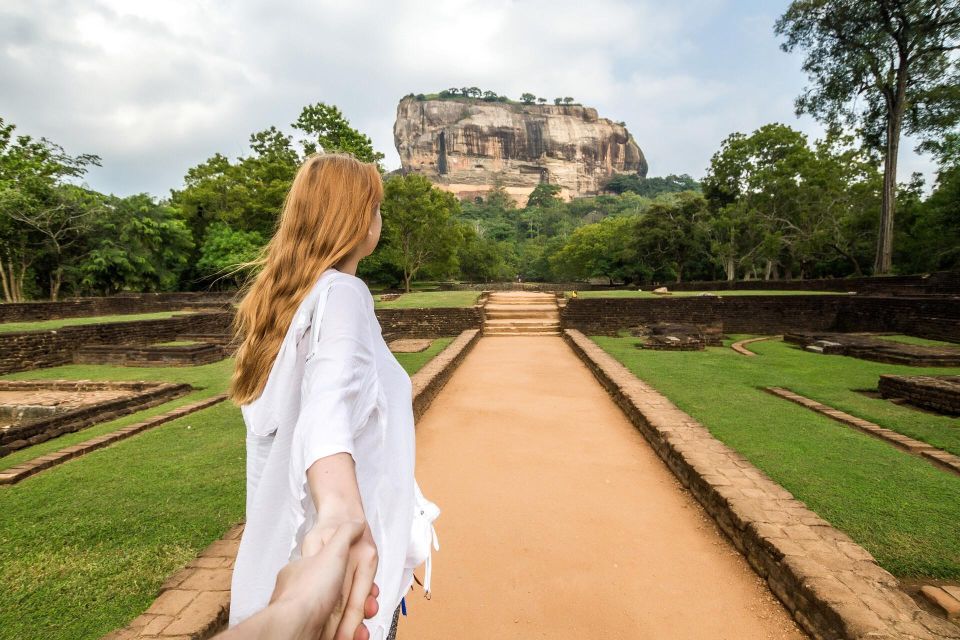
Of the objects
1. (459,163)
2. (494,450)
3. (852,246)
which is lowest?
(494,450)

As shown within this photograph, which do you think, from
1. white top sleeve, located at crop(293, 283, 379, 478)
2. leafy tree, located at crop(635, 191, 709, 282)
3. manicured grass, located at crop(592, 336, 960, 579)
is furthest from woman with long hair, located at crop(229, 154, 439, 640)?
leafy tree, located at crop(635, 191, 709, 282)

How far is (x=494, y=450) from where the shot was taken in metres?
4.04

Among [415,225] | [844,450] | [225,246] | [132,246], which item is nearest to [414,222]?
[415,225]

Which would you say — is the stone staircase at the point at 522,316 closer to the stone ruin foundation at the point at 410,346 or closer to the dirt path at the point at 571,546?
the stone ruin foundation at the point at 410,346

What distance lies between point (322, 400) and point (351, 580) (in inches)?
10.3

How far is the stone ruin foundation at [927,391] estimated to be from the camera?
14.7 feet

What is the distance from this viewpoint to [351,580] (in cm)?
55

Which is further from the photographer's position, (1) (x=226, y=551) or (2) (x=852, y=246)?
(2) (x=852, y=246)

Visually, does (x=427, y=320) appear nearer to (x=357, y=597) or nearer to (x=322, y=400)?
(x=322, y=400)

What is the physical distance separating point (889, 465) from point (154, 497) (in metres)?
5.08

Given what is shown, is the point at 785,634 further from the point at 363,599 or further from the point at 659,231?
the point at 659,231

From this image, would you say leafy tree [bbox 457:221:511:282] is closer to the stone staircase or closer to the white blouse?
the stone staircase

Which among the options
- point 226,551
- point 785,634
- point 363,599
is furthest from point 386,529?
point 785,634

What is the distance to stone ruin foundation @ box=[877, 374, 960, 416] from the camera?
14.7ft
